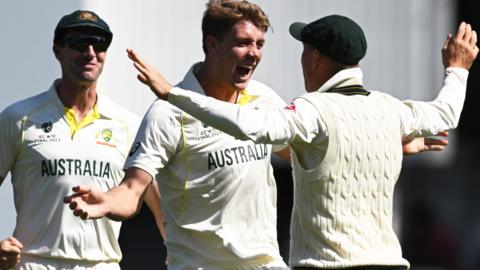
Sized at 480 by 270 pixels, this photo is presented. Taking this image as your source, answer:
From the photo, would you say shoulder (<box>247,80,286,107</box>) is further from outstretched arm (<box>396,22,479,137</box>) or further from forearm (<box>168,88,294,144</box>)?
forearm (<box>168,88,294,144</box>)

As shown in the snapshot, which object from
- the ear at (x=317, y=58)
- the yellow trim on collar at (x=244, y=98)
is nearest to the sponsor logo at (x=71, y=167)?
the yellow trim on collar at (x=244, y=98)

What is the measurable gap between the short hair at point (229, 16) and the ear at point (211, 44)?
0.02 metres

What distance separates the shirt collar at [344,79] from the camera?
18.9 ft

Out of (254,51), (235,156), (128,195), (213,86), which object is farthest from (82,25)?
(128,195)

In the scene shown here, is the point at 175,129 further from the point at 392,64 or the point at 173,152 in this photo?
the point at 392,64

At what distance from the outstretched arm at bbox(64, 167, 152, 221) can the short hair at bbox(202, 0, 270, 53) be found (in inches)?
34.7

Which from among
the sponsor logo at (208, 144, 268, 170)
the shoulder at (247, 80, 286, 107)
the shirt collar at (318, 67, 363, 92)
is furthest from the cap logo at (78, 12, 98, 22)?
the shirt collar at (318, 67, 363, 92)

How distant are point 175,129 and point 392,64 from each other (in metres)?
7.54

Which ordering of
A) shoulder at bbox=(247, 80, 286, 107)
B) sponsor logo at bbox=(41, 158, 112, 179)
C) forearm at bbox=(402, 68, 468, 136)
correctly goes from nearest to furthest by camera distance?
forearm at bbox=(402, 68, 468, 136), shoulder at bbox=(247, 80, 286, 107), sponsor logo at bbox=(41, 158, 112, 179)

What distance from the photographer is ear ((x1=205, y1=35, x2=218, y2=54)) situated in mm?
6668

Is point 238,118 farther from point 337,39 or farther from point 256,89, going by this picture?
point 256,89

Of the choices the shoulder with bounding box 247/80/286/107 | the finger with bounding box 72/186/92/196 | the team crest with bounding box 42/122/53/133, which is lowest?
the team crest with bounding box 42/122/53/133

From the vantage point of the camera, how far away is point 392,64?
44.9ft

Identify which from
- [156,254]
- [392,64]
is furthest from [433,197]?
[156,254]
